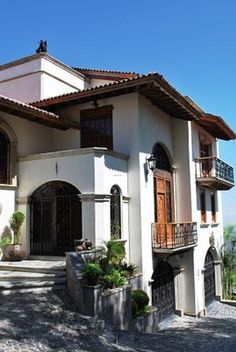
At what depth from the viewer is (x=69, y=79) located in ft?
63.8

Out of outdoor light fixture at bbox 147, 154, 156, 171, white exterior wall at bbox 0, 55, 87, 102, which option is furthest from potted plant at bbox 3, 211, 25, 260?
white exterior wall at bbox 0, 55, 87, 102

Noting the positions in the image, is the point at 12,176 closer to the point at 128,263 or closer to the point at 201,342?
the point at 128,263

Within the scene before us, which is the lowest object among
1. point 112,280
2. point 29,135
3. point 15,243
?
point 112,280

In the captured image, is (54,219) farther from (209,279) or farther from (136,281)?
(209,279)

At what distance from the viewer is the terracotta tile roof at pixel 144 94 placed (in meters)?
13.4

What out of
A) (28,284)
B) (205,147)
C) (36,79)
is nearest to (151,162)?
(28,284)

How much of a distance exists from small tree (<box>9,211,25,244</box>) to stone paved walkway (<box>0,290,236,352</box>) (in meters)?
4.06

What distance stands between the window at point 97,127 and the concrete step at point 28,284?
19.5ft

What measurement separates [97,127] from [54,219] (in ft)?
13.5

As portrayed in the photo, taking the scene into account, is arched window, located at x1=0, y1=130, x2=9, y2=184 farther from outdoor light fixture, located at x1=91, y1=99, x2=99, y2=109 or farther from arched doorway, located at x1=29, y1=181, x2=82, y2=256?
outdoor light fixture, located at x1=91, y1=99, x2=99, y2=109

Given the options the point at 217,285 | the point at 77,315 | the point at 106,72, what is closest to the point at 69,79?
the point at 106,72

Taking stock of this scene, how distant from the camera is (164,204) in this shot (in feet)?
54.7

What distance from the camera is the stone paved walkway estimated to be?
299 inches

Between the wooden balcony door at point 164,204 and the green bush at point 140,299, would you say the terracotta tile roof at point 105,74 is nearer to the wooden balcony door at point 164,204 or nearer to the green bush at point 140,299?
the wooden balcony door at point 164,204
